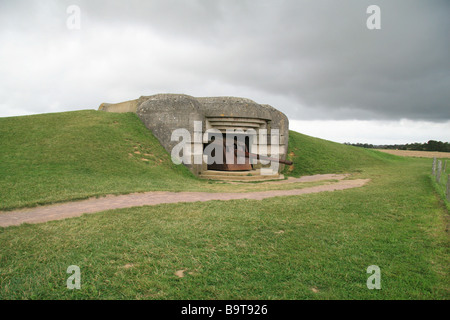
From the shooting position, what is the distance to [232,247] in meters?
3.65

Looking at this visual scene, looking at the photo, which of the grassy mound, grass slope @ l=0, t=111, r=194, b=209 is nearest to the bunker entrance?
grass slope @ l=0, t=111, r=194, b=209

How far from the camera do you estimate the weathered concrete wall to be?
12.9 m

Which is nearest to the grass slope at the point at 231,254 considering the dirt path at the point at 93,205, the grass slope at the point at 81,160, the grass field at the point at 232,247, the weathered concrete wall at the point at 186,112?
the grass field at the point at 232,247

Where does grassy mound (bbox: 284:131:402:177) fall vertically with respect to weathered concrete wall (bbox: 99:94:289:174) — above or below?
below

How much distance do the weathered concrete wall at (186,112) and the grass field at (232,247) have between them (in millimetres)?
5692

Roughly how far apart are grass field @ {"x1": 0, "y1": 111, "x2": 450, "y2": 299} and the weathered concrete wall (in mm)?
5692

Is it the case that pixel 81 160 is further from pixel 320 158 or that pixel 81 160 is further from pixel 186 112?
pixel 320 158

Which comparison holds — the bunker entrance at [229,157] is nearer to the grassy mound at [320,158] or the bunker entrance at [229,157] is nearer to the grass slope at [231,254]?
the grassy mound at [320,158]

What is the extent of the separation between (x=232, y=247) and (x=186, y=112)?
32.7 feet

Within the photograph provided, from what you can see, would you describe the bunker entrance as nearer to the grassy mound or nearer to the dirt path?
the grassy mound

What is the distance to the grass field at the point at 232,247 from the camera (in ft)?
8.82

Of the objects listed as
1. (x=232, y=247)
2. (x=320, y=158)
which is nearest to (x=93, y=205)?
(x=232, y=247)
